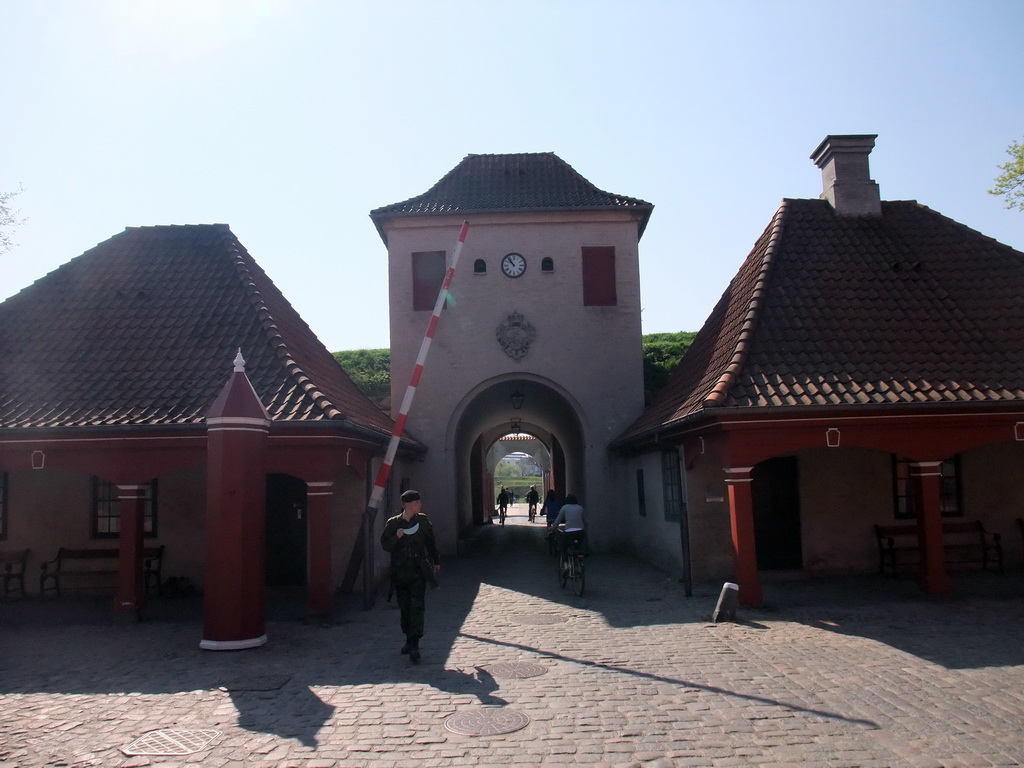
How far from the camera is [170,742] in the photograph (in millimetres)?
6289

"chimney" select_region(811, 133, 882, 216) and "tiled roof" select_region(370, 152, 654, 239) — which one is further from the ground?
"tiled roof" select_region(370, 152, 654, 239)

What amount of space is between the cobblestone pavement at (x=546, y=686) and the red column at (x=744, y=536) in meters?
0.27

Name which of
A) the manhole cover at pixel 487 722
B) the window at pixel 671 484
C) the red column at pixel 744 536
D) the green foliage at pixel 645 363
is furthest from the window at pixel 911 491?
the manhole cover at pixel 487 722

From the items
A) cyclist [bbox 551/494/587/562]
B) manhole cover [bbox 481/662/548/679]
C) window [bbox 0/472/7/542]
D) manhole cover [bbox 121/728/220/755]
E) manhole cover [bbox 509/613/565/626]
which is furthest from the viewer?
window [bbox 0/472/7/542]

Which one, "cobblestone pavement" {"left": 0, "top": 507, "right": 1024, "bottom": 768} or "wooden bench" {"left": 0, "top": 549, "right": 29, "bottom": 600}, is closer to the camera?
"cobblestone pavement" {"left": 0, "top": 507, "right": 1024, "bottom": 768}

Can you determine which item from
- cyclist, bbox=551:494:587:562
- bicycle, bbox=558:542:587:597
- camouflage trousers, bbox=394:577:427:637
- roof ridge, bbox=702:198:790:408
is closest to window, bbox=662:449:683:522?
cyclist, bbox=551:494:587:562

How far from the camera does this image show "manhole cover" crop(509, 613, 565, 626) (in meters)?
11.0

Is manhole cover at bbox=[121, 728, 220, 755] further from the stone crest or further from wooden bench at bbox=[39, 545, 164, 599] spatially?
the stone crest

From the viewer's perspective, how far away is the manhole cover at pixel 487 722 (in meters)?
6.42

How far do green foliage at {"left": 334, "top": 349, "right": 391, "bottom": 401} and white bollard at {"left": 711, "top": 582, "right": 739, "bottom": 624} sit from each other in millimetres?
14112

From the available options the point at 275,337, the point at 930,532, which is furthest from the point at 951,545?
the point at 275,337

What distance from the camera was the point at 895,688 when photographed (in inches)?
288

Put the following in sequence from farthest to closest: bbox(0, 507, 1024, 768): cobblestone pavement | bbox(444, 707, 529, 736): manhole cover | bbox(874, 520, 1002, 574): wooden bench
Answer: bbox(874, 520, 1002, 574): wooden bench → bbox(444, 707, 529, 736): manhole cover → bbox(0, 507, 1024, 768): cobblestone pavement

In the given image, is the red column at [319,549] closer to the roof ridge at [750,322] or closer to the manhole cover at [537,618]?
the manhole cover at [537,618]
